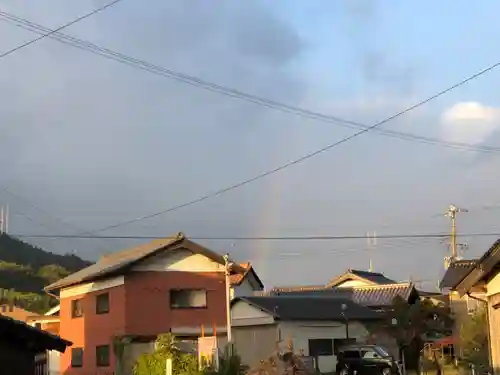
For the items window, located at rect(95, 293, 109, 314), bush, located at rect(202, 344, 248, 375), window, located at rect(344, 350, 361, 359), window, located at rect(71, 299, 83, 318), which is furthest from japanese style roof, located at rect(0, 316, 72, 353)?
window, located at rect(71, 299, 83, 318)

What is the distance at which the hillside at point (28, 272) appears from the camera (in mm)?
63156

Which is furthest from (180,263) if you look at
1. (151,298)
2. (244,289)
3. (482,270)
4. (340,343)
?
(244,289)

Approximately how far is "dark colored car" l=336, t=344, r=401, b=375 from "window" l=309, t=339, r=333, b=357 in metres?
1.89

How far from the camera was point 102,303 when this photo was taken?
3378 centimetres

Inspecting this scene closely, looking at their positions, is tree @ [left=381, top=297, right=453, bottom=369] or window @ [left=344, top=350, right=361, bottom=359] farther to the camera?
tree @ [left=381, top=297, right=453, bottom=369]

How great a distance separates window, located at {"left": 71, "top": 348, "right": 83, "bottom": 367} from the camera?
35.3m

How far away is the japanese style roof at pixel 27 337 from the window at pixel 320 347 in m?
24.4

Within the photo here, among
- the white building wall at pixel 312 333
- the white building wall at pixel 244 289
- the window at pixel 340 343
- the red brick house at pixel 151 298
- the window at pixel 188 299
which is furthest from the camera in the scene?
the white building wall at pixel 244 289

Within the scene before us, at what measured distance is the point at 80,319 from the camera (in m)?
35.7

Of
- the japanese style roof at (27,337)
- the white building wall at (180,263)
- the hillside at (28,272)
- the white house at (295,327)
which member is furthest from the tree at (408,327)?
the hillside at (28,272)

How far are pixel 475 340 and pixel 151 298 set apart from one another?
48.7 feet

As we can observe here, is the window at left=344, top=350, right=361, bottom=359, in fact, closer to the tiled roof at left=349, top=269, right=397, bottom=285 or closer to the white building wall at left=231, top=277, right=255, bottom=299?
the white building wall at left=231, top=277, right=255, bottom=299

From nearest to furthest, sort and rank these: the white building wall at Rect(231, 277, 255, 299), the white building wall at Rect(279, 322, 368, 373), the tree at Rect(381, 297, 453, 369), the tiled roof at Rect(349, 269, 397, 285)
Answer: the white building wall at Rect(279, 322, 368, 373), the tree at Rect(381, 297, 453, 369), the white building wall at Rect(231, 277, 255, 299), the tiled roof at Rect(349, 269, 397, 285)

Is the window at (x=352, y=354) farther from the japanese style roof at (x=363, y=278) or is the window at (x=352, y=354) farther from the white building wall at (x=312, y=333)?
the japanese style roof at (x=363, y=278)
